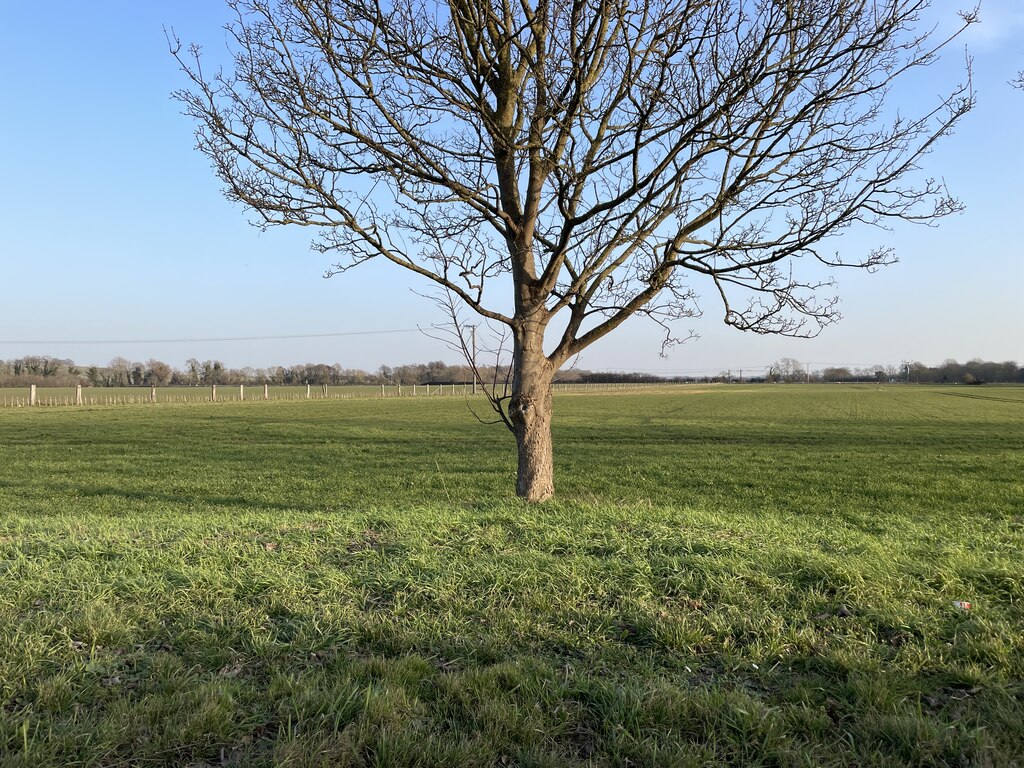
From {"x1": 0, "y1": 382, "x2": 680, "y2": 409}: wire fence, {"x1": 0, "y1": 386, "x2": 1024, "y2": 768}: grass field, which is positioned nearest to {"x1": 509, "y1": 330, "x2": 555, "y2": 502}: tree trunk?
{"x1": 0, "y1": 386, "x2": 1024, "y2": 768}: grass field

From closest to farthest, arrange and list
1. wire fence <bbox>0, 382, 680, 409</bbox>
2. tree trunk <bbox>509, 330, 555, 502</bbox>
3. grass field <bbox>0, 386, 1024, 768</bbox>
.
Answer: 1. grass field <bbox>0, 386, 1024, 768</bbox>
2. tree trunk <bbox>509, 330, 555, 502</bbox>
3. wire fence <bbox>0, 382, 680, 409</bbox>

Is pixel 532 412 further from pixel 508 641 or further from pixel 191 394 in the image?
pixel 191 394

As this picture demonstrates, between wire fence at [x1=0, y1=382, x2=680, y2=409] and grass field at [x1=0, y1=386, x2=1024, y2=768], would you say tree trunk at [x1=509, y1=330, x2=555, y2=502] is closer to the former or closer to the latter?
grass field at [x1=0, y1=386, x2=1024, y2=768]

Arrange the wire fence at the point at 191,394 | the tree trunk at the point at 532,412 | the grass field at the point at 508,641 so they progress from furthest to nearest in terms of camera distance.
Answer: the wire fence at the point at 191,394 < the tree trunk at the point at 532,412 < the grass field at the point at 508,641

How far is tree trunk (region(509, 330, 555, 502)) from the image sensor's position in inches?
312

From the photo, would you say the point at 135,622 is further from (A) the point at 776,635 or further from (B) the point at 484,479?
(B) the point at 484,479

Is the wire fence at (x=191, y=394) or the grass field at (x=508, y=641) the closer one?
the grass field at (x=508, y=641)

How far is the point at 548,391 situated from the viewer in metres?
8.22

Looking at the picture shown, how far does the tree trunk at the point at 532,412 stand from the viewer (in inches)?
312

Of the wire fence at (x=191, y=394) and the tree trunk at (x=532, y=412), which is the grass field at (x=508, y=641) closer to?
the tree trunk at (x=532, y=412)

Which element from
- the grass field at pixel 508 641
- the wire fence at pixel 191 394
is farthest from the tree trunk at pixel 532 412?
the wire fence at pixel 191 394

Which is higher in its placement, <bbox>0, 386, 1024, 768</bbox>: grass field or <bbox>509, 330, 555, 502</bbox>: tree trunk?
<bbox>509, 330, 555, 502</bbox>: tree trunk

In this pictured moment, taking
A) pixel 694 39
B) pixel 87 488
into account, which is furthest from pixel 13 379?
pixel 694 39

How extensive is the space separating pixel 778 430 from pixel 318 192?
2780 centimetres
